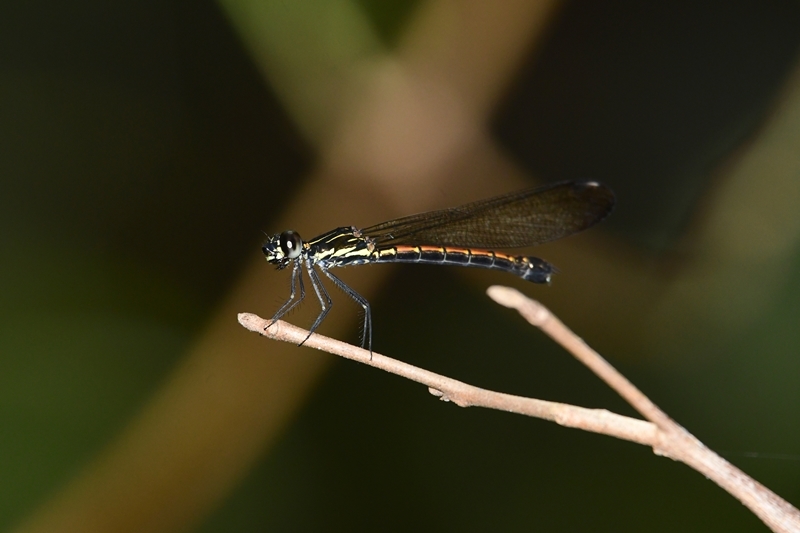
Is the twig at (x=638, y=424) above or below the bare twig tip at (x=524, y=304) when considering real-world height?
below

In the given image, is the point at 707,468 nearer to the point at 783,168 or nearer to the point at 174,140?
the point at 783,168

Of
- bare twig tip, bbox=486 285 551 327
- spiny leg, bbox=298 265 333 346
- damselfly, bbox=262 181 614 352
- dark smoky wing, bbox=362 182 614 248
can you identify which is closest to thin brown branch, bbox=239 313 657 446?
bare twig tip, bbox=486 285 551 327

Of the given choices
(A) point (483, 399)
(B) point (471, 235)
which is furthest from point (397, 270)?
(A) point (483, 399)

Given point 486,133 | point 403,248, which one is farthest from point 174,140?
point 486,133

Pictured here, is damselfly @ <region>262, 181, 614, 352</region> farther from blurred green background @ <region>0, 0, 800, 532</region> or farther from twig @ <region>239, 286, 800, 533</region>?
twig @ <region>239, 286, 800, 533</region>

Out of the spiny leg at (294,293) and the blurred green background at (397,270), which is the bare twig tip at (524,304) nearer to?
the spiny leg at (294,293)

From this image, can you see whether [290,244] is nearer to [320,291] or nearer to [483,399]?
[320,291]

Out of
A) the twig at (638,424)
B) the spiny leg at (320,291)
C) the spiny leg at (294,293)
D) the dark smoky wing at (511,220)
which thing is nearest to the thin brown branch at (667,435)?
the twig at (638,424)

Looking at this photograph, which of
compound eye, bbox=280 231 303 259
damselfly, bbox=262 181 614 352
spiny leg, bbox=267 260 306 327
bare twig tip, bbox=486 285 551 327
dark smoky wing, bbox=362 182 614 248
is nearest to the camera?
bare twig tip, bbox=486 285 551 327
